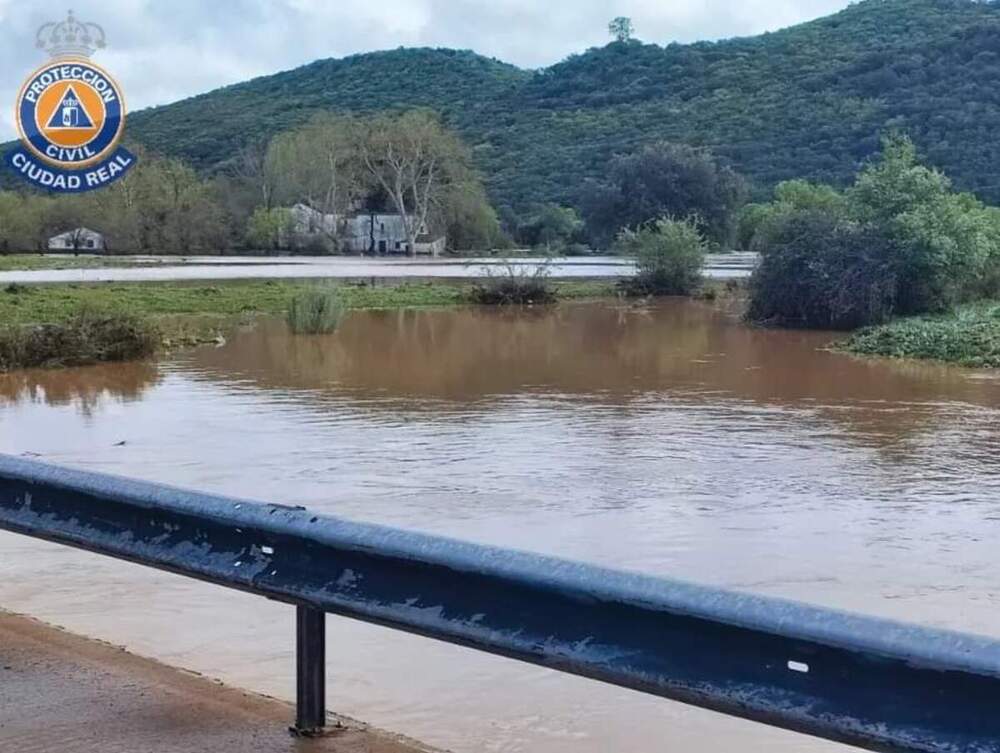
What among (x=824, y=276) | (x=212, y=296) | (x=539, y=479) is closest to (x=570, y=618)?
(x=539, y=479)

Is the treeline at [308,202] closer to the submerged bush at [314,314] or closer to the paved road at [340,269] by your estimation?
the paved road at [340,269]

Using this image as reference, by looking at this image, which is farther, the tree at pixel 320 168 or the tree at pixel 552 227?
the tree at pixel 320 168

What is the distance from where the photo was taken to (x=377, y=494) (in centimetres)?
→ 1213

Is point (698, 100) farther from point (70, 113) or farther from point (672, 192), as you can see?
point (70, 113)

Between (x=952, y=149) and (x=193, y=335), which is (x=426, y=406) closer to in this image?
(x=193, y=335)

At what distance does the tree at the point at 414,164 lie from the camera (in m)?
81.4

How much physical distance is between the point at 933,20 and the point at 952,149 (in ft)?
130

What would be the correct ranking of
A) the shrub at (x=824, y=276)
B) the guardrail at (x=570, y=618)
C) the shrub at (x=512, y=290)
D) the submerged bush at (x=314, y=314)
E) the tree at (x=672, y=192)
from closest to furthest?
the guardrail at (x=570, y=618) → the submerged bush at (x=314, y=314) → the shrub at (x=824, y=276) → the shrub at (x=512, y=290) → the tree at (x=672, y=192)

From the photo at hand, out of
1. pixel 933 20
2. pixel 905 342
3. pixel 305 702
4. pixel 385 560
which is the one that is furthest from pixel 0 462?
pixel 933 20

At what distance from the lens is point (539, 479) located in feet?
42.7

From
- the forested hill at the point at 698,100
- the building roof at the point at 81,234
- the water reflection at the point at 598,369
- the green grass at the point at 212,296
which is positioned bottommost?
the water reflection at the point at 598,369

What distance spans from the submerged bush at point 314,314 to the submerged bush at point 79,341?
5850 mm

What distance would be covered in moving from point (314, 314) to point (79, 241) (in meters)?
51.9

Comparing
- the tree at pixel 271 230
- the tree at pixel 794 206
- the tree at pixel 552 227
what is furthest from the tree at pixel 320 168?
the tree at pixel 794 206
